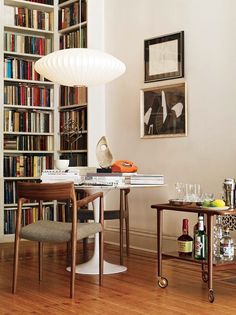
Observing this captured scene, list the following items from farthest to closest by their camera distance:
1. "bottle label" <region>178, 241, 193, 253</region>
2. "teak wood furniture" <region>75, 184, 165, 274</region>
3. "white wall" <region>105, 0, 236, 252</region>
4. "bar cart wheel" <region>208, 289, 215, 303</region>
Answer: "white wall" <region>105, 0, 236, 252</region> < "teak wood furniture" <region>75, 184, 165, 274</region> < "bottle label" <region>178, 241, 193, 253</region> < "bar cart wheel" <region>208, 289, 215, 303</region>

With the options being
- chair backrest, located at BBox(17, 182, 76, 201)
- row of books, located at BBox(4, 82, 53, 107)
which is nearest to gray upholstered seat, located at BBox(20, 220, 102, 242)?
chair backrest, located at BBox(17, 182, 76, 201)

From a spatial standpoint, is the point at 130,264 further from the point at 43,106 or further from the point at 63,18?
the point at 63,18

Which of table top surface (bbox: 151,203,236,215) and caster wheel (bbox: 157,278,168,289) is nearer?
table top surface (bbox: 151,203,236,215)

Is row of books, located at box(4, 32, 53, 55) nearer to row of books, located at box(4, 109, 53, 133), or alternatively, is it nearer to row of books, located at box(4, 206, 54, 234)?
row of books, located at box(4, 109, 53, 133)

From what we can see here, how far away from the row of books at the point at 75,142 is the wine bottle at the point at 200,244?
112 inches

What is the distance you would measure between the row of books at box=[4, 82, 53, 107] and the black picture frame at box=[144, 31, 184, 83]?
1.59m

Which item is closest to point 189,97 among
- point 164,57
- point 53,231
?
point 164,57

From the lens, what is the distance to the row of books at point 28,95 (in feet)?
22.4

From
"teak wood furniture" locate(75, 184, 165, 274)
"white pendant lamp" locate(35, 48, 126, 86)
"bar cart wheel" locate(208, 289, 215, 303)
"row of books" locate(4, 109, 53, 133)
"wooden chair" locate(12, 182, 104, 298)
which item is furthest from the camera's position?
"row of books" locate(4, 109, 53, 133)

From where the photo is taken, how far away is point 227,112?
5102 millimetres

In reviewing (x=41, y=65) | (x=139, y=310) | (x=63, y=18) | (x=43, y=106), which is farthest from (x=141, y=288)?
(x=63, y=18)

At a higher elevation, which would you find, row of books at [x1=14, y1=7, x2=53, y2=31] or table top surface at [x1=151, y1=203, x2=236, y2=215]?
row of books at [x1=14, y1=7, x2=53, y2=31]

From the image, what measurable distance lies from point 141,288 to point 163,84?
7.63ft

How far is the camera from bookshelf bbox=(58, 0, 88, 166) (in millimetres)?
6734
